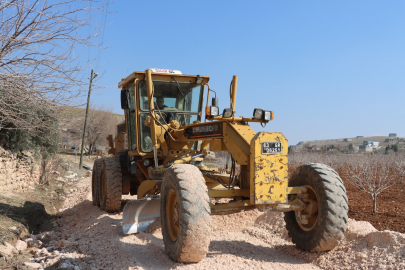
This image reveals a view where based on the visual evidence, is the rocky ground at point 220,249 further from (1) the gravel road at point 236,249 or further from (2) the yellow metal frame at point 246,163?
(2) the yellow metal frame at point 246,163

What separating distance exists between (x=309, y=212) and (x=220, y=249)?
1.36 metres

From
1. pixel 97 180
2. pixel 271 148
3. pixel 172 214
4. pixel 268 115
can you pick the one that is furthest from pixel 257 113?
pixel 97 180

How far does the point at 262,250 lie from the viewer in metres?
5.23

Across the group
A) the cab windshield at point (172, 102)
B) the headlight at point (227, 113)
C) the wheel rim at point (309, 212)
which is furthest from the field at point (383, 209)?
the cab windshield at point (172, 102)

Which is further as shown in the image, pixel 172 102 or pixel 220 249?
pixel 172 102

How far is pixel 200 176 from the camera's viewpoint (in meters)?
4.45

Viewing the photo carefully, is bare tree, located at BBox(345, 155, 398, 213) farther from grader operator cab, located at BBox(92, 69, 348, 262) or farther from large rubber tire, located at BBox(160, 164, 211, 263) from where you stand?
large rubber tire, located at BBox(160, 164, 211, 263)

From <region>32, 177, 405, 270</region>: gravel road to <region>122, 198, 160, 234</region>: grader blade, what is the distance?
0.13 metres

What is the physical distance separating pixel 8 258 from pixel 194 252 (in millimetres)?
2989

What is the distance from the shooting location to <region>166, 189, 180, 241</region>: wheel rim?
4621 mm

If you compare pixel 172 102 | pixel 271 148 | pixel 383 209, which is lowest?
pixel 383 209

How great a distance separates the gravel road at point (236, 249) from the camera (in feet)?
14.6

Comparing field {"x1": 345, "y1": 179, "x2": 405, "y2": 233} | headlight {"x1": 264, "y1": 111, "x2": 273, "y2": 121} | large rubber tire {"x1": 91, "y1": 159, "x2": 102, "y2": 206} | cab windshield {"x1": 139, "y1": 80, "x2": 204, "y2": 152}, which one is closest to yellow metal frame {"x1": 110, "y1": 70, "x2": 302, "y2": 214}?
headlight {"x1": 264, "y1": 111, "x2": 273, "y2": 121}

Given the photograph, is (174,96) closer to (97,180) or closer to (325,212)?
(97,180)
